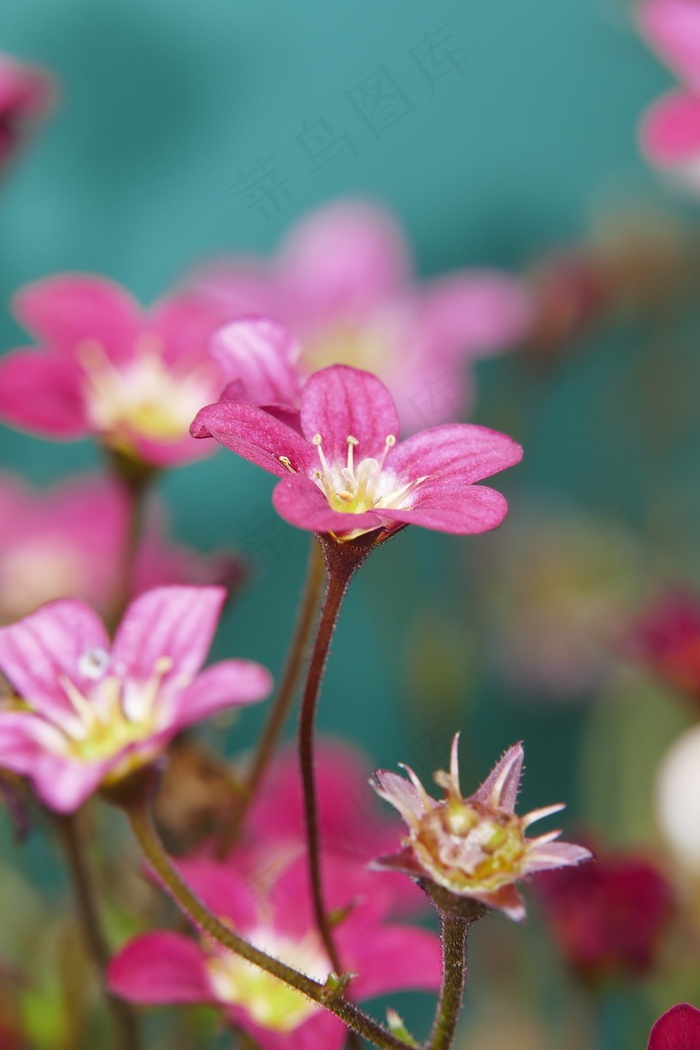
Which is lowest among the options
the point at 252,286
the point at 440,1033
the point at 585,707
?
the point at 585,707

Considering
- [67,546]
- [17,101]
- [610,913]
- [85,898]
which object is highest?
[17,101]

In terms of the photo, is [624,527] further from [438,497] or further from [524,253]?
[438,497]

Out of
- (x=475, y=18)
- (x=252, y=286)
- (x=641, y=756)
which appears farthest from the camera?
(x=475, y=18)

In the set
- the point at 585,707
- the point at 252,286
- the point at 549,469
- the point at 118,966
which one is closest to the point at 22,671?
the point at 118,966

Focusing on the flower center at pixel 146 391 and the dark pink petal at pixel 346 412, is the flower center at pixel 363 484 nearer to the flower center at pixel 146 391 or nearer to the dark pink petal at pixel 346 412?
the dark pink petal at pixel 346 412

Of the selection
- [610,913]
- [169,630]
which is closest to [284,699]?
[169,630]

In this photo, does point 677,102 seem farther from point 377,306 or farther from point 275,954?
point 275,954
